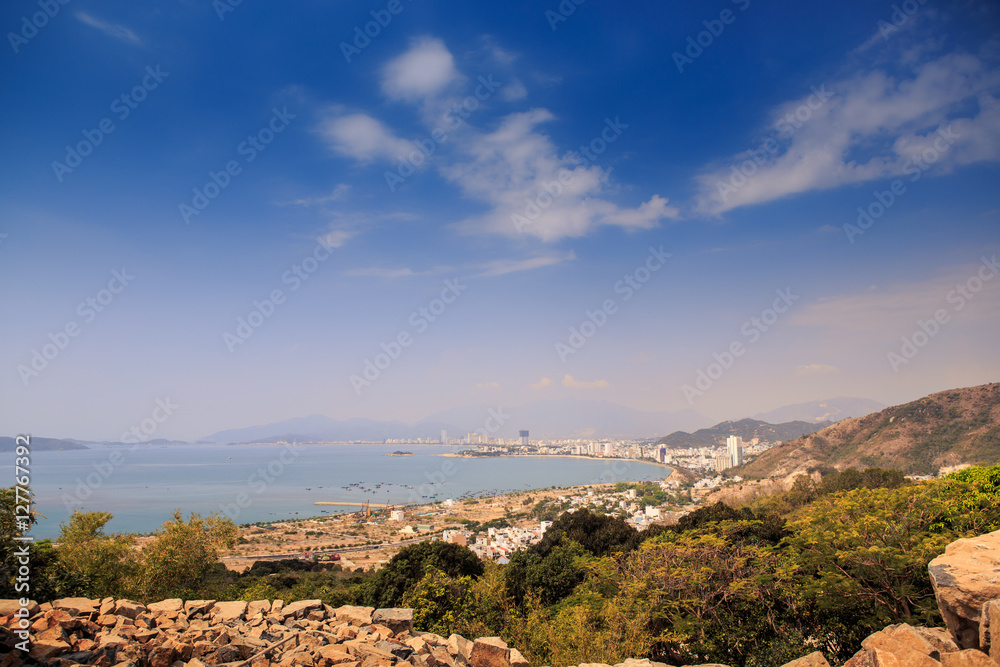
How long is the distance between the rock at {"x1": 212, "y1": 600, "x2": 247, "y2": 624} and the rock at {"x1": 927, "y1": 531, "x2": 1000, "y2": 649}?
8.46 meters

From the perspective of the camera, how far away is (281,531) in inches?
1448

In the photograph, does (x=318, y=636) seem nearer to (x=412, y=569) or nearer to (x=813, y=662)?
(x=813, y=662)

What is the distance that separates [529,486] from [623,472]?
24.4 meters

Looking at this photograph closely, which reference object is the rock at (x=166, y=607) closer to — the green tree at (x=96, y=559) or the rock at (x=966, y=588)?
the green tree at (x=96, y=559)

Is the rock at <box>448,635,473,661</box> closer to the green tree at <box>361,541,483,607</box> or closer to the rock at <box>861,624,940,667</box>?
the rock at <box>861,624,940,667</box>

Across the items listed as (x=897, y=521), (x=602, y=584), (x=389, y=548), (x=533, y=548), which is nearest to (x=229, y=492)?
(x=389, y=548)

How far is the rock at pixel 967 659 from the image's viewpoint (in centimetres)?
364

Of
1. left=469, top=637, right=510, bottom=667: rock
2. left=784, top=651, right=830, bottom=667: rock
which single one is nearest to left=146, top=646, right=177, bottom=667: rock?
left=469, top=637, right=510, bottom=667: rock

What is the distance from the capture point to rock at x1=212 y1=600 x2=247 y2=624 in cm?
647

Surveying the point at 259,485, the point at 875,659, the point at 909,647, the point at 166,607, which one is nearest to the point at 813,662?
the point at 875,659

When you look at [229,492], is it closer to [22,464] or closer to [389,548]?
[389,548]

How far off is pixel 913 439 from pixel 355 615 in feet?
171

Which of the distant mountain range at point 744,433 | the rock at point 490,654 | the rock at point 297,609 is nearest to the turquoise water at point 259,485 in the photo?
the rock at point 297,609

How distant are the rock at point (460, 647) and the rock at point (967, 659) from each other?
4.57 meters
